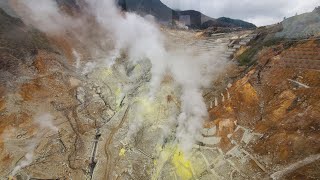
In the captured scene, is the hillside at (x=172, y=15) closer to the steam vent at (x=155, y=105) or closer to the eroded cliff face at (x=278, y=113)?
the steam vent at (x=155, y=105)

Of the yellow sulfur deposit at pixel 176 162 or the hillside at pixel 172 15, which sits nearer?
the yellow sulfur deposit at pixel 176 162

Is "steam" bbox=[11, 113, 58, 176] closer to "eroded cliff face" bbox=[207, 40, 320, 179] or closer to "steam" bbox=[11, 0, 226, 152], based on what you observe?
"steam" bbox=[11, 0, 226, 152]

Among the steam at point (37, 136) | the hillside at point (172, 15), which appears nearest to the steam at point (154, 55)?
the steam at point (37, 136)

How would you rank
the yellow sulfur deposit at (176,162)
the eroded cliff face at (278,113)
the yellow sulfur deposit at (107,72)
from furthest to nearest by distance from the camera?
the yellow sulfur deposit at (107,72)
the yellow sulfur deposit at (176,162)
the eroded cliff face at (278,113)

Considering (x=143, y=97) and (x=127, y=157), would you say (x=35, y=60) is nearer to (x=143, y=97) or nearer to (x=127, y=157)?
(x=143, y=97)

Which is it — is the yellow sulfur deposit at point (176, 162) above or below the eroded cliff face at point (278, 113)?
below

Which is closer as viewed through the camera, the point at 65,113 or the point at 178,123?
the point at 178,123

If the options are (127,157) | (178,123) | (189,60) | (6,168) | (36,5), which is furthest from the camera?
(36,5)

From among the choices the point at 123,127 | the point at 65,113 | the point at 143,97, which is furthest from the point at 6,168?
the point at 143,97
